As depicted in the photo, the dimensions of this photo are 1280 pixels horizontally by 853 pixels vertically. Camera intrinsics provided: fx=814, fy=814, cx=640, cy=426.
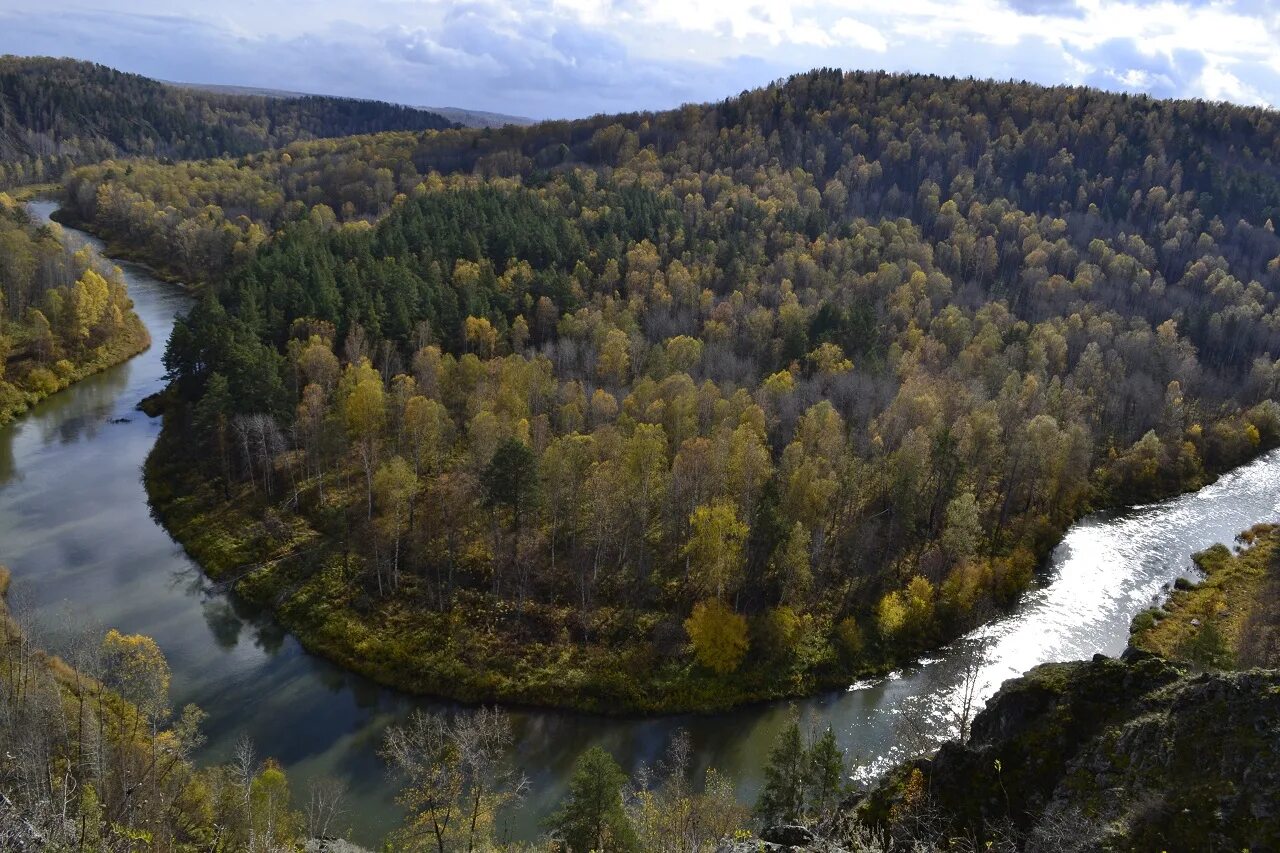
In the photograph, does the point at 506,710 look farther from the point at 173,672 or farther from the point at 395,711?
the point at 173,672

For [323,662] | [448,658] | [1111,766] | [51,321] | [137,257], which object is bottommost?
[323,662]

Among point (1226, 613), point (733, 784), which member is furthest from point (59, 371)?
point (1226, 613)

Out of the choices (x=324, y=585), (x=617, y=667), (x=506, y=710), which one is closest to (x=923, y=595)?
(x=617, y=667)

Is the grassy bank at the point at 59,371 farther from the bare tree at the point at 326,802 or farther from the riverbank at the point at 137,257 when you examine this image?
the bare tree at the point at 326,802

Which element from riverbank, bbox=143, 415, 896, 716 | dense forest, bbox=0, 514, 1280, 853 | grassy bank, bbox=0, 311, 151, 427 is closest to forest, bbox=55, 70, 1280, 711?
riverbank, bbox=143, 415, 896, 716

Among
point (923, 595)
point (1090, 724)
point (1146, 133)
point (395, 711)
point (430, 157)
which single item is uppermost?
point (1146, 133)

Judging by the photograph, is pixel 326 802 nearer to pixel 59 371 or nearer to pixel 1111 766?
pixel 1111 766
